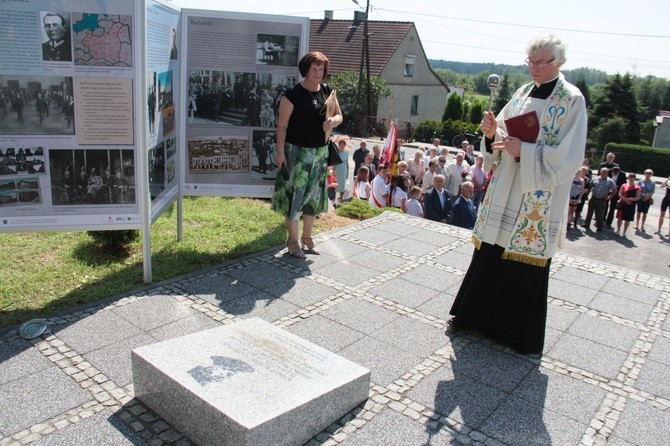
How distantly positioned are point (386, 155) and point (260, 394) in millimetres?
9291

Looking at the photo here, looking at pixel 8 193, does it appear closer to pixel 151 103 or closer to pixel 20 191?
pixel 20 191

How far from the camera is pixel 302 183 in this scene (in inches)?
234

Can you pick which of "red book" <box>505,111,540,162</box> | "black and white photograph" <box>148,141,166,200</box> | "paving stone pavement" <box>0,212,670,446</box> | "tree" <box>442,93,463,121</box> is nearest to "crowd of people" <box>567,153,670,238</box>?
"paving stone pavement" <box>0,212,670,446</box>

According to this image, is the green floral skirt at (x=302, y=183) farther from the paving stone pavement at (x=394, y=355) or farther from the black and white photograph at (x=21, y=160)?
the black and white photograph at (x=21, y=160)

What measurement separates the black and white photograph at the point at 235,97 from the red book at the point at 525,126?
289 centimetres

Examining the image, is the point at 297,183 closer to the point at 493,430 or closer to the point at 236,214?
the point at 236,214

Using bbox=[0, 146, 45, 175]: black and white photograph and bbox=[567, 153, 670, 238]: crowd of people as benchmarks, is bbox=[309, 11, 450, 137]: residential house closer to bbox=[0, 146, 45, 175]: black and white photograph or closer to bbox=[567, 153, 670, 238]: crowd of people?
bbox=[567, 153, 670, 238]: crowd of people

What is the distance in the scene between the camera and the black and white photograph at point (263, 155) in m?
6.34

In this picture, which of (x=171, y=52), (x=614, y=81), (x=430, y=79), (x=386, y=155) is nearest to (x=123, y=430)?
(x=171, y=52)

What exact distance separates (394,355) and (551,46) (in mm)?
2409

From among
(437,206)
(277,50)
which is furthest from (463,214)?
(277,50)

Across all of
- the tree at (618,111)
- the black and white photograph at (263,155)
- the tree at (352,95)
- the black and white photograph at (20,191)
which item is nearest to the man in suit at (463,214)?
the black and white photograph at (263,155)

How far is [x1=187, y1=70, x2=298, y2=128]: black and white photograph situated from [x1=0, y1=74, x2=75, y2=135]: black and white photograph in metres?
1.74

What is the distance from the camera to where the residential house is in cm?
→ 3469
